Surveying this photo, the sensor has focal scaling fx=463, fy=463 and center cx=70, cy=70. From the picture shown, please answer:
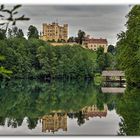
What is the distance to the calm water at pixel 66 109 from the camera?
3.79 metres

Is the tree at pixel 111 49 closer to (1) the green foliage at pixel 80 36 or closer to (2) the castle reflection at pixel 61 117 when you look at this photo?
(1) the green foliage at pixel 80 36

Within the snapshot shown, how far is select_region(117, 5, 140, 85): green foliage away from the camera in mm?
3891

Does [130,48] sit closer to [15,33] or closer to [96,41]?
[96,41]

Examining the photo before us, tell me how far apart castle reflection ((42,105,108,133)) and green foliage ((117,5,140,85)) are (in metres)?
0.37

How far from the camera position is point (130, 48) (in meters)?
4.39

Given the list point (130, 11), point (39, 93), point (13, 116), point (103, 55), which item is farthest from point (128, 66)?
point (13, 116)

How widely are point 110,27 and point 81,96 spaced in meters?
0.67

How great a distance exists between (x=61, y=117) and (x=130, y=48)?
1.00 metres

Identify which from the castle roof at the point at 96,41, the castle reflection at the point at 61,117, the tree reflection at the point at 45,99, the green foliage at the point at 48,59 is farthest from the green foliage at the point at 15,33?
the castle reflection at the point at 61,117

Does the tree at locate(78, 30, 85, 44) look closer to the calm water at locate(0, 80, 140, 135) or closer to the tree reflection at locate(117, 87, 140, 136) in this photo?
the calm water at locate(0, 80, 140, 135)

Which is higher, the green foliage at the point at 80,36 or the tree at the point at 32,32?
the tree at the point at 32,32

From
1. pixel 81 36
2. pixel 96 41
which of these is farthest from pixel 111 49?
pixel 81 36

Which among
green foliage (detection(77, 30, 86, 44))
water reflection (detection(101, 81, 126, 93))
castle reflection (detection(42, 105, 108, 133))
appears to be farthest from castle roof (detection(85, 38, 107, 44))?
castle reflection (detection(42, 105, 108, 133))

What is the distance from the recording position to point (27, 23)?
12.1ft
